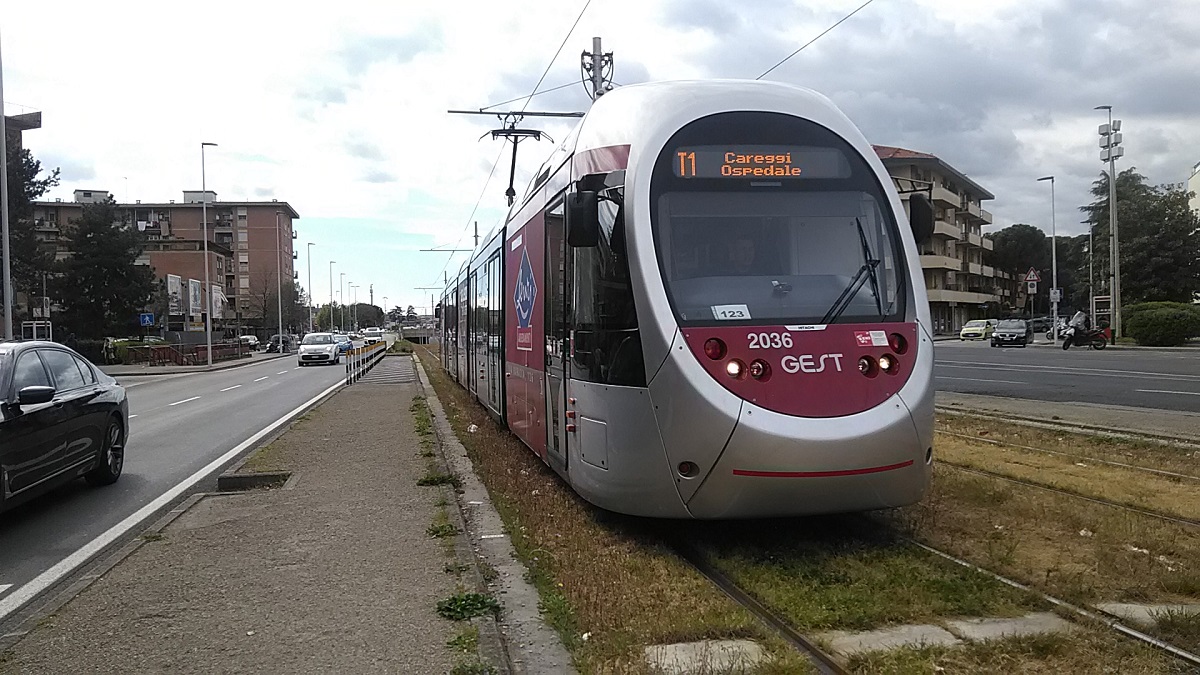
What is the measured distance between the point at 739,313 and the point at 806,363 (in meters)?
0.54

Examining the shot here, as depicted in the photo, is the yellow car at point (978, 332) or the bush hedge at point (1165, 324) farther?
the yellow car at point (978, 332)

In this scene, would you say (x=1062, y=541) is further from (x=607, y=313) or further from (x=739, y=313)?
(x=607, y=313)

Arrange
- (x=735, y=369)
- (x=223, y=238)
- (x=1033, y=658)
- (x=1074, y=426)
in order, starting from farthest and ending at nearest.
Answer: (x=223, y=238) → (x=1074, y=426) → (x=735, y=369) → (x=1033, y=658)

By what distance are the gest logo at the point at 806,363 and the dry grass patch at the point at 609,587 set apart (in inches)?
55.0

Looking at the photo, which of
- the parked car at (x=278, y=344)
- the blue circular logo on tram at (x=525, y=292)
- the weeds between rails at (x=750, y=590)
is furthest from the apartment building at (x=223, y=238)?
the weeds between rails at (x=750, y=590)

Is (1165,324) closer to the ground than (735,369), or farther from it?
closer to the ground

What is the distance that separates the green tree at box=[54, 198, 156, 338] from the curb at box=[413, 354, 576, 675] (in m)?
52.7

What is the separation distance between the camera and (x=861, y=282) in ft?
21.7

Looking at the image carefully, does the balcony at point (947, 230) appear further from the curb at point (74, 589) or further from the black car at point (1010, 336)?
the curb at point (74, 589)

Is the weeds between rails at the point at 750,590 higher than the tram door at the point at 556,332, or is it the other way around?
the tram door at the point at 556,332

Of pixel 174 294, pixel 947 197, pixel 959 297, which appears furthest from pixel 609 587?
pixel 959 297

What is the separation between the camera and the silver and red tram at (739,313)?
602cm

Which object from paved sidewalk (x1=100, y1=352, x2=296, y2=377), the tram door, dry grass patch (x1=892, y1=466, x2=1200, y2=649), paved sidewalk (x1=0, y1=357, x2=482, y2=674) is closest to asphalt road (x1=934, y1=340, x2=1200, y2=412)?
dry grass patch (x1=892, y1=466, x2=1200, y2=649)

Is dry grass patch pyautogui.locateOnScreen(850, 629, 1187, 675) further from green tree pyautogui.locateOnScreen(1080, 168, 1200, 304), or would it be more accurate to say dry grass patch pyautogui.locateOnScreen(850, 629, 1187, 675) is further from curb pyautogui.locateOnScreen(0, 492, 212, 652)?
green tree pyautogui.locateOnScreen(1080, 168, 1200, 304)
